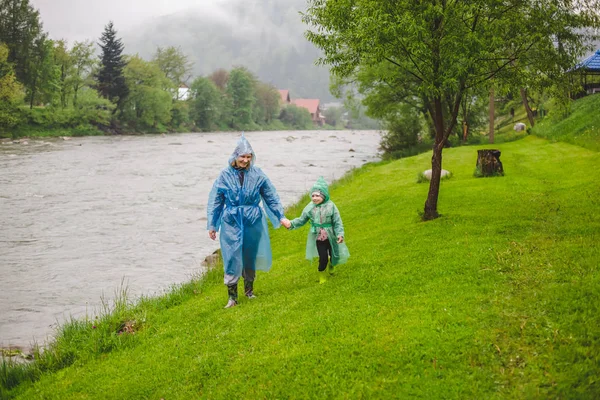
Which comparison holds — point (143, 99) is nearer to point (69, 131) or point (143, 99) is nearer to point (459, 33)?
point (69, 131)

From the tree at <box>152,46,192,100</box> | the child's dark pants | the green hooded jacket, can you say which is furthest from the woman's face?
the tree at <box>152,46,192,100</box>

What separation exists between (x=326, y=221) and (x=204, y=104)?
98.9 meters

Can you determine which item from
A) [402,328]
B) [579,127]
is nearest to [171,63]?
[579,127]

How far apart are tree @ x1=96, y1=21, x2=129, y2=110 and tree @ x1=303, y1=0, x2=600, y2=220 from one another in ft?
247

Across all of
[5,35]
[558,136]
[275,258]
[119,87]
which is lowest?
[275,258]

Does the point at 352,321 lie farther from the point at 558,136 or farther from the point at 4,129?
the point at 4,129

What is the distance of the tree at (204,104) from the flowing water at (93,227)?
59997 mm

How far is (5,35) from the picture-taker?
71.1 m

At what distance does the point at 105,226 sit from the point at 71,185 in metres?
11.4

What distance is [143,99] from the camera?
273ft

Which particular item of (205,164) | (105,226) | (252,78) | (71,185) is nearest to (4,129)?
(205,164)

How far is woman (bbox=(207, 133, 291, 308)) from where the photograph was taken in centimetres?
973

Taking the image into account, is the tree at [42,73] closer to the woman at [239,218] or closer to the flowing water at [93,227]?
the flowing water at [93,227]

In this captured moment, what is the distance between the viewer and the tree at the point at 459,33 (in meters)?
11.7
